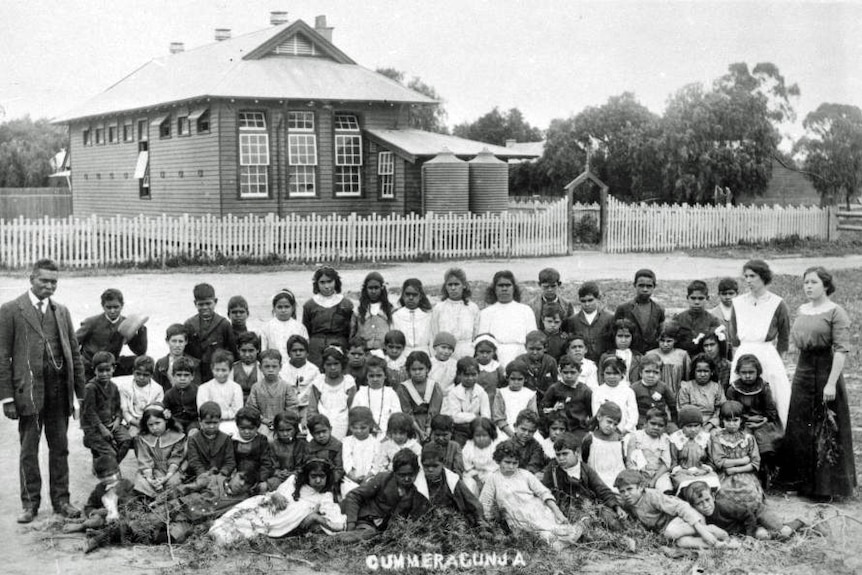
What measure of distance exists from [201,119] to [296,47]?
3734 mm

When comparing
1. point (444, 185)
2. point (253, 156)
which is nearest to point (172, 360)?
point (253, 156)

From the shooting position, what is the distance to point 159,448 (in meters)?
6.76

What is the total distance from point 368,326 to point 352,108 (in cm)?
1846

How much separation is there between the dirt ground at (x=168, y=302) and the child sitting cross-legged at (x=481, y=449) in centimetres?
171

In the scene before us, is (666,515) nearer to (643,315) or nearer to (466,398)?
(466,398)

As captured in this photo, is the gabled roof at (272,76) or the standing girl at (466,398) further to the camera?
the gabled roof at (272,76)

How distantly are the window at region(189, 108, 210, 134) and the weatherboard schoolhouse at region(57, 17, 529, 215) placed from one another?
1.4 inches

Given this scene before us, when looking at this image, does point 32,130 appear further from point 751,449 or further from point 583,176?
point 751,449

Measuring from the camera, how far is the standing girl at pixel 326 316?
840cm

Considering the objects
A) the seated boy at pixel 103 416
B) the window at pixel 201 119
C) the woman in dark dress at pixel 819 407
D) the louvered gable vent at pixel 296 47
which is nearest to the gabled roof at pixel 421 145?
the louvered gable vent at pixel 296 47

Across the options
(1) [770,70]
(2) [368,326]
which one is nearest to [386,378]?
(2) [368,326]

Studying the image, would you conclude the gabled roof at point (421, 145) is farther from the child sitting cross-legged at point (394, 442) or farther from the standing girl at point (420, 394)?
the child sitting cross-legged at point (394, 442)

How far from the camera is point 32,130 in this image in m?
60.3

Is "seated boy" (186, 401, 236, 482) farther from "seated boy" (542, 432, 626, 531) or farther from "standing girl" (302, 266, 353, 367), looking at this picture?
"seated boy" (542, 432, 626, 531)
